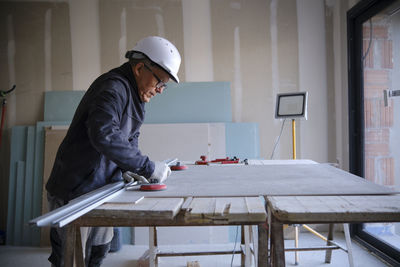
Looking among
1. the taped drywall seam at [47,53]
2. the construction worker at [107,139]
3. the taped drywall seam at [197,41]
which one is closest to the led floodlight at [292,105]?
the taped drywall seam at [197,41]

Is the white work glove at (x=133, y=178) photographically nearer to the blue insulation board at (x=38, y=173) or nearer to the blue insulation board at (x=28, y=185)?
the blue insulation board at (x=38, y=173)

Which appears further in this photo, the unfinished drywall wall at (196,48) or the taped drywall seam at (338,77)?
the unfinished drywall wall at (196,48)

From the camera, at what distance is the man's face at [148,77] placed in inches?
66.2

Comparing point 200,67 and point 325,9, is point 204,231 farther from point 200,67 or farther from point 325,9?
point 325,9

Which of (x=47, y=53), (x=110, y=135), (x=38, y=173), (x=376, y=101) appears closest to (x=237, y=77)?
(x=376, y=101)

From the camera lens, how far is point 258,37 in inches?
146

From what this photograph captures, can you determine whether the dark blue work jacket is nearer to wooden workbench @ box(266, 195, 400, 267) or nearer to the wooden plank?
the wooden plank

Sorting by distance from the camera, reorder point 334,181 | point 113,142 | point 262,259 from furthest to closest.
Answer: point 334,181, point 113,142, point 262,259

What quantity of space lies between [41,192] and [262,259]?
9.97 ft

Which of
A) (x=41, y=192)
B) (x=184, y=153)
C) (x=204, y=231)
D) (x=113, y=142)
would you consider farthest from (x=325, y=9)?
(x=41, y=192)

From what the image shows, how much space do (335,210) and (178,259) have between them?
2286mm

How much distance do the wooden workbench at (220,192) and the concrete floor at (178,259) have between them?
1294mm

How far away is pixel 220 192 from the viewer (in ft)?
4.13

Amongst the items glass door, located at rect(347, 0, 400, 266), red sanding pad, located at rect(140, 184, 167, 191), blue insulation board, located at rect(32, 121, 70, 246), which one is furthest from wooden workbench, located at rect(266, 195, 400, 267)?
blue insulation board, located at rect(32, 121, 70, 246)
